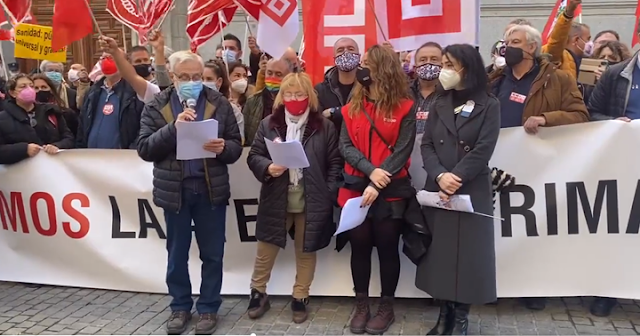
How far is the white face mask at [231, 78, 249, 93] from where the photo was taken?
592 cm

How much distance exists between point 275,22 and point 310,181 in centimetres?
177

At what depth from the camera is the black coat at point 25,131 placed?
5.60 metres

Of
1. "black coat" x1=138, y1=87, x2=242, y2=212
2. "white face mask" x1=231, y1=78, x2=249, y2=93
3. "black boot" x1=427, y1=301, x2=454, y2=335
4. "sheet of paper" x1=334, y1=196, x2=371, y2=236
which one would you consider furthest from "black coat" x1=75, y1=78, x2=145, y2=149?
"black boot" x1=427, y1=301, x2=454, y2=335

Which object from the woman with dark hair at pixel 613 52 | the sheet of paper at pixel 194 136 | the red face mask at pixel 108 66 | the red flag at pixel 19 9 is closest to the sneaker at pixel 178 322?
the sheet of paper at pixel 194 136

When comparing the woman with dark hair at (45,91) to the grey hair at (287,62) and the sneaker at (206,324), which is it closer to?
the grey hair at (287,62)

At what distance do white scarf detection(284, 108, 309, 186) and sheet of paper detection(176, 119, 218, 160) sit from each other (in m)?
0.55

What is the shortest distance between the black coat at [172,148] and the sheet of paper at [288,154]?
323mm

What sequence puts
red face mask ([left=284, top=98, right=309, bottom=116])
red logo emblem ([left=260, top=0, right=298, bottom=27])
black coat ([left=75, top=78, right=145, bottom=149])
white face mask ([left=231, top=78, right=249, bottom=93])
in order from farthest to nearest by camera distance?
white face mask ([left=231, top=78, right=249, bottom=93]) → red logo emblem ([left=260, top=0, right=298, bottom=27]) → black coat ([left=75, top=78, right=145, bottom=149]) → red face mask ([left=284, top=98, right=309, bottom=116])

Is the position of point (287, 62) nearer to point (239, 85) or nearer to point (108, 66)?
point (239, 85)

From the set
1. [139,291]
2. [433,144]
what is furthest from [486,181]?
[139,291]

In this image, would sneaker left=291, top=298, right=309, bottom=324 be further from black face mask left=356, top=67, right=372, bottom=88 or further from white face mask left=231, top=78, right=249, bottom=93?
white face mask left=231, top=78, right=249, bottom=93

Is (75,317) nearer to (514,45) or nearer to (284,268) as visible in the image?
(284,268)

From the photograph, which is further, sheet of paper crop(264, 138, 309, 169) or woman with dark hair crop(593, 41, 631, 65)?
woman with dark hair crop(593, 41, 631, 65)

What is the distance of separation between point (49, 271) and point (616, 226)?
15.5ft
